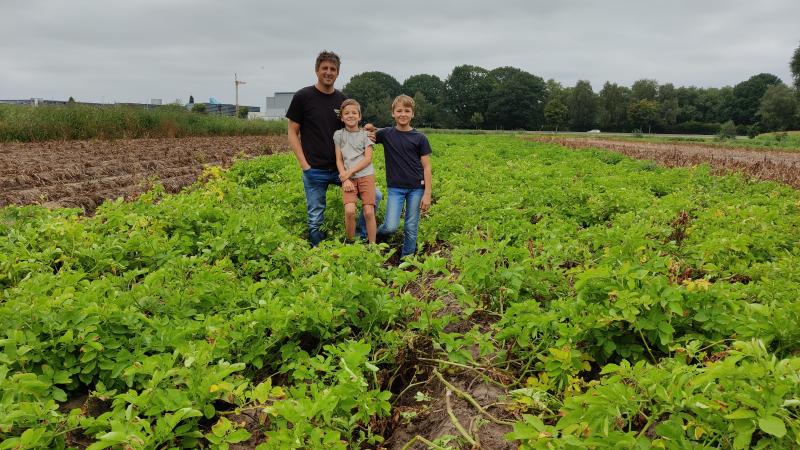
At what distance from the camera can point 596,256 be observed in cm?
436

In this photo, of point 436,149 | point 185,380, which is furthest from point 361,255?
point 436,149

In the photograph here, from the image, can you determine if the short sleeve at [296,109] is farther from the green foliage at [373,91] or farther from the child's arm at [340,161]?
the green foliage at [373,91]

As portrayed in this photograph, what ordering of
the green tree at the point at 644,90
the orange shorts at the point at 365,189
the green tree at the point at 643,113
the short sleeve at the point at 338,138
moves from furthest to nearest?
the green tree at the point at 644,90 → the green tree at the point at 643,113 → the orange shorts at the point at 365,189 → the short sleeve at the point at 338,138

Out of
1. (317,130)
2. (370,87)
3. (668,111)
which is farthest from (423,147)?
(370,87)

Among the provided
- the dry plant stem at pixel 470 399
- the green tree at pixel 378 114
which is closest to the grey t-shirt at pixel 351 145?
the dry plant stem at pixel 470 399

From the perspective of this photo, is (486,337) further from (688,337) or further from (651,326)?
(688,337)

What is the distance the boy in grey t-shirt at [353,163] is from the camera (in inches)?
219

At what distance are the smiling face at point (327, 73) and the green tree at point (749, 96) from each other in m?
100

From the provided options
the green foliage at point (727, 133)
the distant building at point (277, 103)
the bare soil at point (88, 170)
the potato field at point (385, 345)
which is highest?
the distant building at point (277, 103)

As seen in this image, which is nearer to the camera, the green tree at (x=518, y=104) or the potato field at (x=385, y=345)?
the potato field at (x=385, y=345)

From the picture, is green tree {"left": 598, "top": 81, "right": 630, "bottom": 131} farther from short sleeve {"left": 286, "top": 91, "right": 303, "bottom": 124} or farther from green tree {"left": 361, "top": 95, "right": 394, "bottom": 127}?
short sleeve {"left": 286, "top": 91, "right": 303, "bottom": 124}

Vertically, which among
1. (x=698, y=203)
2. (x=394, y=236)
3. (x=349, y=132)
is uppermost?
(x=349, y=132)

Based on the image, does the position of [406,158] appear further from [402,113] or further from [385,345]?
[385,345]

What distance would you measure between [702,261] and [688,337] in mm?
2024
